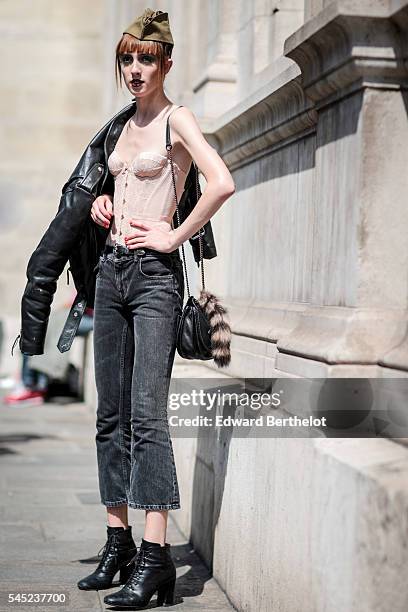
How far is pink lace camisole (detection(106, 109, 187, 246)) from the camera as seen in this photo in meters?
4.11

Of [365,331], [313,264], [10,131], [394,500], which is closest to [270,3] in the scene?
[313,264]

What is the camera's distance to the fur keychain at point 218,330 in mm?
4008

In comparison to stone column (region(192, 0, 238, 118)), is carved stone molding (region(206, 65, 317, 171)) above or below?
below

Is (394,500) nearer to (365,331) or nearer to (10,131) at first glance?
(365,331)

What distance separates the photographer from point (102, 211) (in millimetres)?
4211

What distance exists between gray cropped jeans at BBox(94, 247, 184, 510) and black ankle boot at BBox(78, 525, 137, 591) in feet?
0.73

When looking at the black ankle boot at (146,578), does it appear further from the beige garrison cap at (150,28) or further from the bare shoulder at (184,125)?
the beige garrison cap at (150,28)

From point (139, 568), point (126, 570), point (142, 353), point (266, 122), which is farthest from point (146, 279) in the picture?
point (266, 122)

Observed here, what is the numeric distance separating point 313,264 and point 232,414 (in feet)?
2.67

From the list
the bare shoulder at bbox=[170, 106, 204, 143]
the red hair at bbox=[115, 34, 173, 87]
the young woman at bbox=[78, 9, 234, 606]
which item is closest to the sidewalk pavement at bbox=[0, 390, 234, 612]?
the young woman at bbox=[78, 9, 234, 606]

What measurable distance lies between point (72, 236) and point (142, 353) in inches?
21.9

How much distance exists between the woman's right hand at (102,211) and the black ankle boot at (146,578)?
1147 millimetres

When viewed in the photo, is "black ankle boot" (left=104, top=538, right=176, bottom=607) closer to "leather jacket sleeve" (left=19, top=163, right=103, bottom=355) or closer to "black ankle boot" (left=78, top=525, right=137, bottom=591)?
"black ankle boot" (left=78, top=525, right=137, bottom=591)

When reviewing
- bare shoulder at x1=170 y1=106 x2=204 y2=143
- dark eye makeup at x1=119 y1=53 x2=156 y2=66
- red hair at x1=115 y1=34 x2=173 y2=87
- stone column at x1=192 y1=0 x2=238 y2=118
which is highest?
stone column at x1=192 y1=0 x2=238 y2=118
